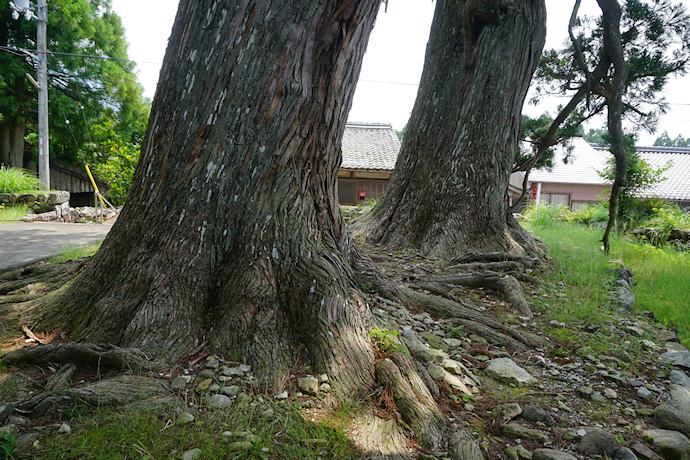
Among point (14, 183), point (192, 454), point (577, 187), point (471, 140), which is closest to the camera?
point (192, 454)

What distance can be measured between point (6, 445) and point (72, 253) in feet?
13.7

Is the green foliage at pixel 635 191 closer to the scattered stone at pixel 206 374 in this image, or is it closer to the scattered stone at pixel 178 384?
the scattered stone at pixel 206 374

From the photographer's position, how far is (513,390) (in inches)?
98.1

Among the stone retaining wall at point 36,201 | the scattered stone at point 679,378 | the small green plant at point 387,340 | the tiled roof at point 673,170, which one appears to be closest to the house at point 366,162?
the tiled roof at point 673,170

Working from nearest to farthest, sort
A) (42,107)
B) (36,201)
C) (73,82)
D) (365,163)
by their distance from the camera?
(36,201) < (42,107) < (73,82) < (365,163)

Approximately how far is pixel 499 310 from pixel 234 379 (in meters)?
2.53

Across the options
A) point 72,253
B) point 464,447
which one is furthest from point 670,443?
point 72,253

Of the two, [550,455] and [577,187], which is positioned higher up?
[577,187]

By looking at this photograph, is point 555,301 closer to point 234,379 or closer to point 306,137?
point 306,137

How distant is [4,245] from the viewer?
568cm

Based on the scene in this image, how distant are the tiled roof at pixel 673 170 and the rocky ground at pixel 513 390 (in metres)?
21.8

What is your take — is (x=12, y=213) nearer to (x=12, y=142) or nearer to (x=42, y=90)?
(x=42, y=90)

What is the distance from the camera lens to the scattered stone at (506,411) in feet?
7.08

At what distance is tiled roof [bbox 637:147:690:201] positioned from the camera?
22.7m
